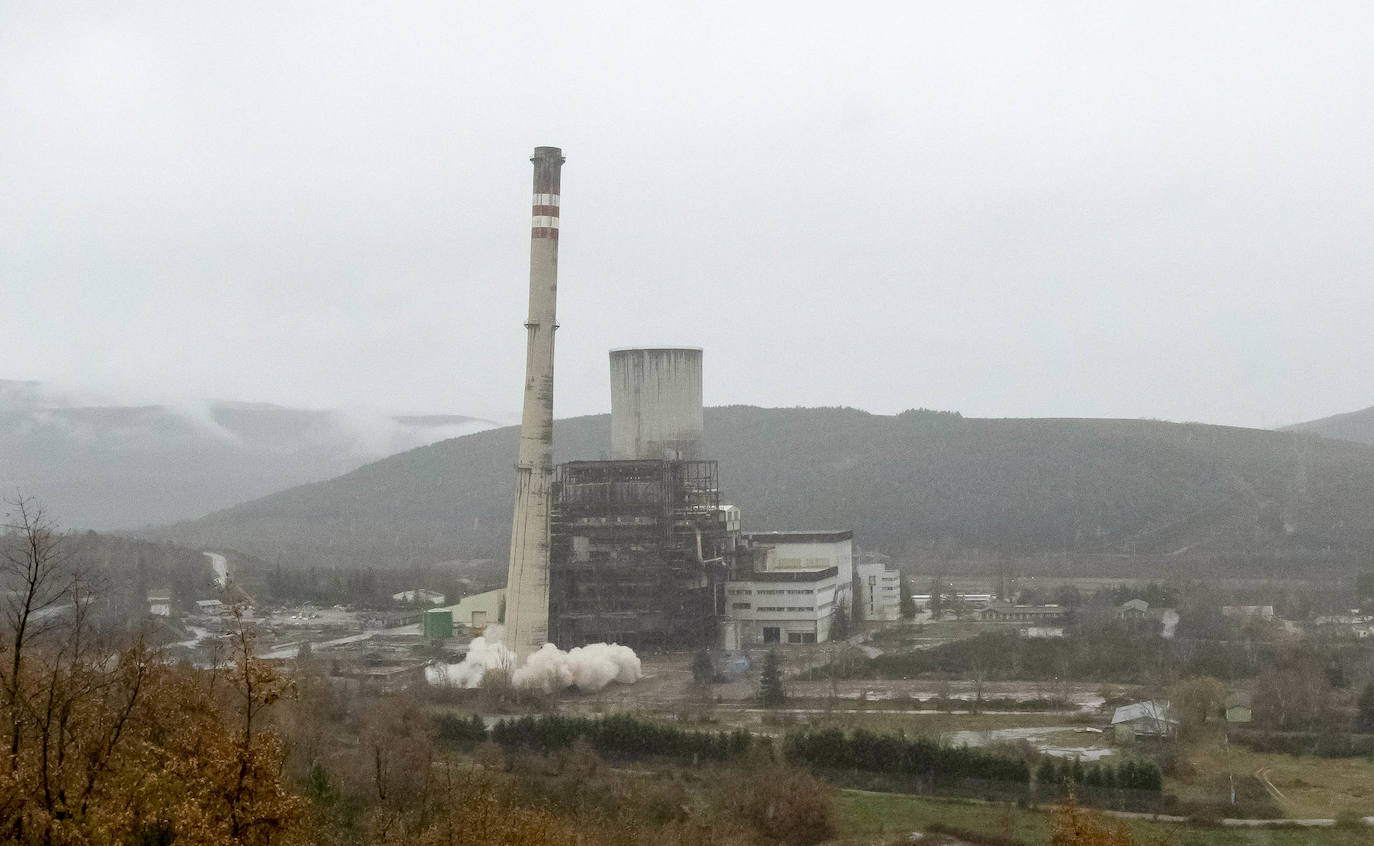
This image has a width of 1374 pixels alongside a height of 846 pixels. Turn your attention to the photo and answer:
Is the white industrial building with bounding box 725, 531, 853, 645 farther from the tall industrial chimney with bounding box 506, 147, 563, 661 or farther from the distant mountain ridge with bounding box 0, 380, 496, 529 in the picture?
the distant mountain ridge with bounding box 0, 380, 496, 529

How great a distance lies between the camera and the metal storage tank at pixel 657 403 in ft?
130

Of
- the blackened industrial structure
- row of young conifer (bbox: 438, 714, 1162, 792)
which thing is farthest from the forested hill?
row of young conifer (bbox: 438, 714, 1162, 792)

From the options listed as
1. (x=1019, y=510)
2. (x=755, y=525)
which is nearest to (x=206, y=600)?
(x=755, y=525)

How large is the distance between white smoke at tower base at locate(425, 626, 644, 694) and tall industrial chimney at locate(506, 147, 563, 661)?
986mm

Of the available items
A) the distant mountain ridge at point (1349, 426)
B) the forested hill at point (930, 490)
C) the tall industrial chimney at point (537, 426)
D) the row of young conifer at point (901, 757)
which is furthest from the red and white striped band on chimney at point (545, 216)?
the distant mountain ridge at point (1349, 426)

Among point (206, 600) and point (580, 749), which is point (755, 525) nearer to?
point (206, 600)

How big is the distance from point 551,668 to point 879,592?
17288 millimetres

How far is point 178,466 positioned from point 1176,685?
166 metres

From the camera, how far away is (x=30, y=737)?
428 inches

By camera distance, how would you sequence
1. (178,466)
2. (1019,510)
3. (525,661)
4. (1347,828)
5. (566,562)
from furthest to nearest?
(178,466) → (1019,510) → (566,562) → (525,661) → (1347,828)

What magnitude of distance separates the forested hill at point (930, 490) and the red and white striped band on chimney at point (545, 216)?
3958 cm

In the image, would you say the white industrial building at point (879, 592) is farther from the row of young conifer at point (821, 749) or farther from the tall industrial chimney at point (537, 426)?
the row of young conifer at point (821, 749)

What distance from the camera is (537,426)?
33.7m

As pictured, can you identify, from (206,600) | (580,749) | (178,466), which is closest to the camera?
(580,749)
